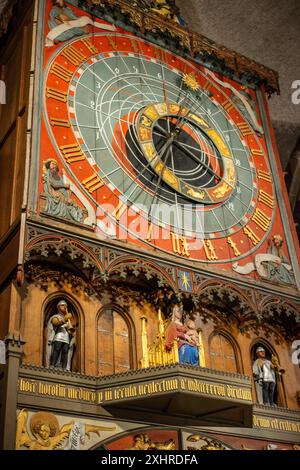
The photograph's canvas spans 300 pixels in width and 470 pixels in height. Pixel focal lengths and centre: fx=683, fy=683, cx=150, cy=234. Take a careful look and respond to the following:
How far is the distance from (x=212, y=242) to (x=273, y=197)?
7.31 ft

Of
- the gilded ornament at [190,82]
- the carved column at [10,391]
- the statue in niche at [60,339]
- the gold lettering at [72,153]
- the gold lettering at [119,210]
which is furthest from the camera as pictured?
the gilded ornament at [190,82]

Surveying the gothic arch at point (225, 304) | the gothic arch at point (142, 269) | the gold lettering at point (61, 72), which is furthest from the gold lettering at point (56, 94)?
the gothic arch at point (225, 304)

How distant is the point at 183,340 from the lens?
8961 mm

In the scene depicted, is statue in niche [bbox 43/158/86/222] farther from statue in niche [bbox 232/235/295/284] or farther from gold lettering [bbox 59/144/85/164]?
statue in niche [bbox 232/235/295/284]

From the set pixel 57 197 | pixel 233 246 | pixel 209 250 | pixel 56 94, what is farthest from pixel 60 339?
pixel 56 94

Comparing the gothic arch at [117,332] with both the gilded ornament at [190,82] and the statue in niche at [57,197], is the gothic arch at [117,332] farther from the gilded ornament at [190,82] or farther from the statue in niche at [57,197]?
the gilded ornament at [190,82]

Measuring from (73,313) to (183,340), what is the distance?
1.50 m

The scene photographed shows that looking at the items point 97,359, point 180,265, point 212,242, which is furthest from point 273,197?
point 97,359

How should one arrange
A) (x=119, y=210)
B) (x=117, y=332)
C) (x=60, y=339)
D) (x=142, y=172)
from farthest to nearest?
Result: (x=142, y=172) → (x=119, y=210) → (x=117, y=332) → (x=60, y=339)

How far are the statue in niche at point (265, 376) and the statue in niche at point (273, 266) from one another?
1252mm

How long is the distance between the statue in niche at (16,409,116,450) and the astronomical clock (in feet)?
9.03

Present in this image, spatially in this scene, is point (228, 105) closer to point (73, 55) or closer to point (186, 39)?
point (186, 39)

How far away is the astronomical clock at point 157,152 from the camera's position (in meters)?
10.1

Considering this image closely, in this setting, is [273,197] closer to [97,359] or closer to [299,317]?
[299,317]
